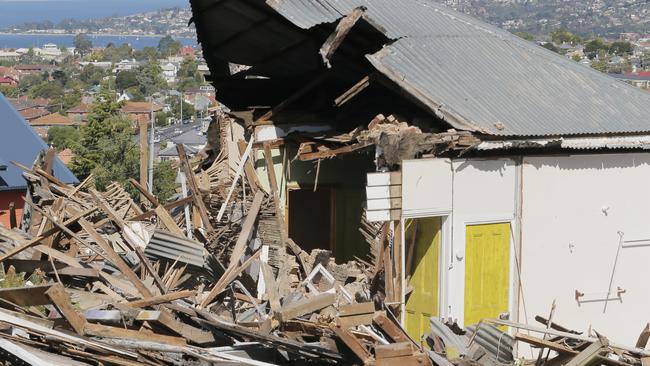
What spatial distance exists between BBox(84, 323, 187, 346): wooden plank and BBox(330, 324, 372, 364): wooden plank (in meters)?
1.52

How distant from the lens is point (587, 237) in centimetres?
1322

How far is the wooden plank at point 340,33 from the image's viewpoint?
466 inches

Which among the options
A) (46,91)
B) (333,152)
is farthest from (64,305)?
(46,91)

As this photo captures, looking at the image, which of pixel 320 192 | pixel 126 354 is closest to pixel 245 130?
pixel 320 192

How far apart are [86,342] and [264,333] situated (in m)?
1.63

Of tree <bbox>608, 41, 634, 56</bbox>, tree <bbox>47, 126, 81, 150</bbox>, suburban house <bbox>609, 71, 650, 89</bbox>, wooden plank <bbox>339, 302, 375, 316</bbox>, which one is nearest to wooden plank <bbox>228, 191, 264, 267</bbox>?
wooden plank <bbox>339, 302, 375, 316</bbox>

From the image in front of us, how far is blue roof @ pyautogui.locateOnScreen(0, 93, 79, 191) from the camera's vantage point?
25719 millimetres

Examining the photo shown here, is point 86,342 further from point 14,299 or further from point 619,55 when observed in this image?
point 619,55

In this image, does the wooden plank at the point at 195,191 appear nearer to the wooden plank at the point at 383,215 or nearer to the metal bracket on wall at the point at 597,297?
the wooden plank at the point at 383,215

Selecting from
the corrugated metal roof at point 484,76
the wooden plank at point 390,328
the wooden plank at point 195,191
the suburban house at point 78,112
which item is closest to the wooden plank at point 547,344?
the wooden plank at point 390,328

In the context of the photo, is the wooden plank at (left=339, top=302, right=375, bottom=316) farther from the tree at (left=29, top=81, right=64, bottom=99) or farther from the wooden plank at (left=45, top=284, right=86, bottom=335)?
the tree at (left=29, top=81, right=64, bottom=99)

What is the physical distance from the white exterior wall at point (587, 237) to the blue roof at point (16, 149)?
51.2 ft

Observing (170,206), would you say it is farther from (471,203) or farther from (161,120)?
(161,120)

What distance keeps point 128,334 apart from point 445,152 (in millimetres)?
4588
